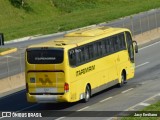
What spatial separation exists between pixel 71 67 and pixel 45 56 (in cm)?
128

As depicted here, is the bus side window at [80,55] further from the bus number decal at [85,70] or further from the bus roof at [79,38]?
the bus number decal at [85,70]

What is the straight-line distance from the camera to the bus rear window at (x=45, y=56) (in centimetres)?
2720

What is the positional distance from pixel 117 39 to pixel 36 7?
43.6 metres

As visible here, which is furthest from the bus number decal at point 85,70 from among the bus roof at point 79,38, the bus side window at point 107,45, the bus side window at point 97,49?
the bus side window at point 107,45

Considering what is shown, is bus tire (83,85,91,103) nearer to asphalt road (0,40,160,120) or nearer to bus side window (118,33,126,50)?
asphalt road (0,40,160,120)

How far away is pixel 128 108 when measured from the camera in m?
25.7

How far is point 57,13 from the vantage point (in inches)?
3031

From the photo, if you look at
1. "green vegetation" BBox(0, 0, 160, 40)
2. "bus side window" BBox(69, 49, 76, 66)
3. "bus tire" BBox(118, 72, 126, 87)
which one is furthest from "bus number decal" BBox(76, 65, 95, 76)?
"green vegetation" BBox(0, 0, 160, 40)

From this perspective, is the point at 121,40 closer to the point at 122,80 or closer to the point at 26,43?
the point at 122,80

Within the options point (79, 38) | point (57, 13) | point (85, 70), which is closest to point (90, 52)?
point (79, 38)

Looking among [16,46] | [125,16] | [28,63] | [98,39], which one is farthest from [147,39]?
[28,63]

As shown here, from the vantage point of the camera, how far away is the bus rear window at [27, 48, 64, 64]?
89.2 feet

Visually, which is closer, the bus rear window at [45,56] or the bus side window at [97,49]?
the bus rear window at [45,56]

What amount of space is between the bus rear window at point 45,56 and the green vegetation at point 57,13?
1274 inches
